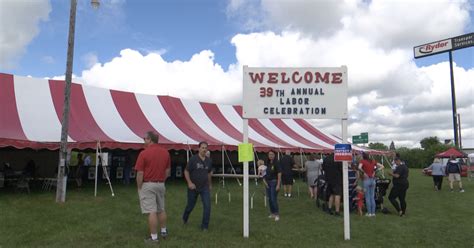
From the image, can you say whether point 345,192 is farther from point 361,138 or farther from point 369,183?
point 361,138

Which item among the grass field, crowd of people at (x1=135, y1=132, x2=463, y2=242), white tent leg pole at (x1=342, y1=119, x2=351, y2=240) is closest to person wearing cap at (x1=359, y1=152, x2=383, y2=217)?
crowd of people at (x1=135, y1=132, x2=463, y2=242)

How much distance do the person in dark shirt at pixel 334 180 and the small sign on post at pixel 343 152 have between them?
2155mm

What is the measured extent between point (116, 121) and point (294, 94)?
8344mm

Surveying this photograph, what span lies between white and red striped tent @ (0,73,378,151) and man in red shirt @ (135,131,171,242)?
588cm

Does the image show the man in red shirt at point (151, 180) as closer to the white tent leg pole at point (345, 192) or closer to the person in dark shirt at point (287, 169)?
the white tent leg pole at point (345, 192)

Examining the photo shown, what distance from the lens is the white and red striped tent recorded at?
1062 cm

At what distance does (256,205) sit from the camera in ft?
29.1

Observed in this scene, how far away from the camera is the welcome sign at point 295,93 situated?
223 inches

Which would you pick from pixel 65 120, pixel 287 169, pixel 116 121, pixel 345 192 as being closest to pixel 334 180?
pixel 287 169

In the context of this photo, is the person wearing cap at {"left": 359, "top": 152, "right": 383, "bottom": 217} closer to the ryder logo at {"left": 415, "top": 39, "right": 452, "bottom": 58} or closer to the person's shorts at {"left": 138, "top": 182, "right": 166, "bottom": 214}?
the person's shorts at {"left": 138, "top": 182, "right": 166, "bottom": 214}

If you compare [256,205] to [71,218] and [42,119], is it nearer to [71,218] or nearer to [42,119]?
[71,218]

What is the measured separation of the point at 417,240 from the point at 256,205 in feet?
12.7

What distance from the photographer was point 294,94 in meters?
5.71

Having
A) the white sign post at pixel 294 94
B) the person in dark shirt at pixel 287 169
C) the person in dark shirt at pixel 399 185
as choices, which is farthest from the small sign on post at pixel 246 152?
the person in dark shirt at pixel 399 185
